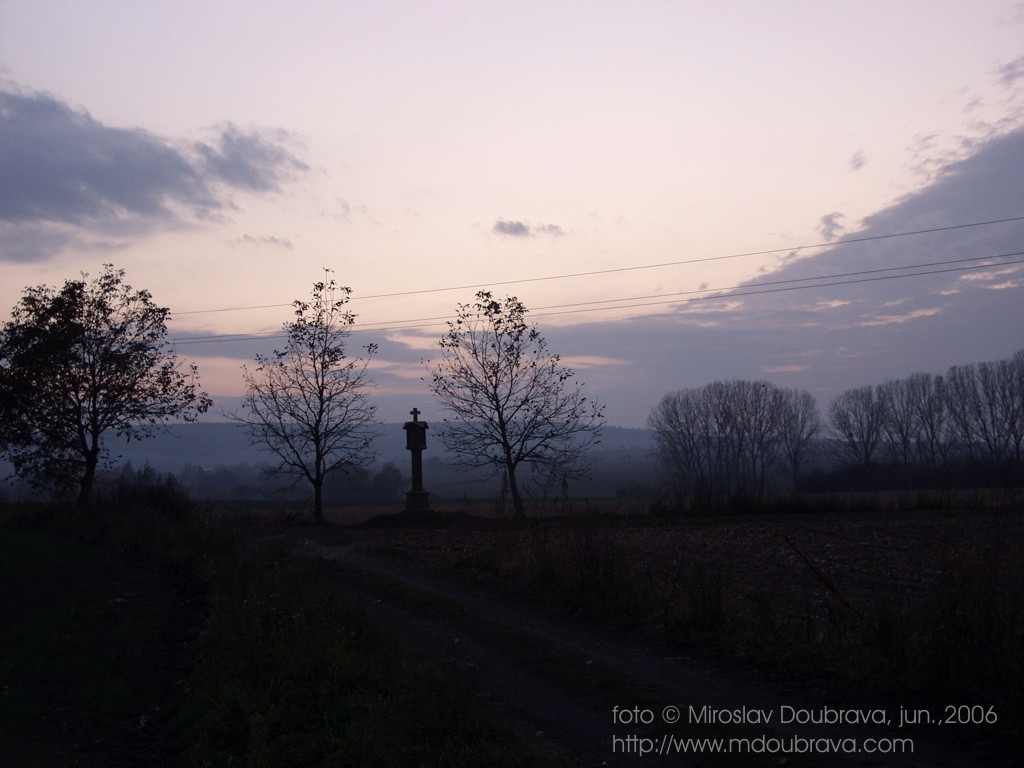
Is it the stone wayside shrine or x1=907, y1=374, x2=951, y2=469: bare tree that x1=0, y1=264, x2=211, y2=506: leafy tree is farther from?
x1=907, y1=374, x2=951, y2=469: bare tree

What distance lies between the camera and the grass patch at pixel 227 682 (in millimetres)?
5828

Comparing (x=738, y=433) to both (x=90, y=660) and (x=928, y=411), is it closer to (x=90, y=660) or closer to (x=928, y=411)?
(x=928, y=411)

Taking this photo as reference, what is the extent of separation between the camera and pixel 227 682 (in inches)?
308

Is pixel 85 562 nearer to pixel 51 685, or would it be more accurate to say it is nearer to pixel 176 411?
pixel 51 685

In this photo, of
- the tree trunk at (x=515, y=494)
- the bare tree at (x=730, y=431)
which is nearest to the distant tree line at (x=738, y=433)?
the bare tree at (x=730, y=431)

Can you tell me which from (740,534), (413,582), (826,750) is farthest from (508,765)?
(740,534)

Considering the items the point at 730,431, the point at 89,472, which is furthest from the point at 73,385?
the point at 730,431

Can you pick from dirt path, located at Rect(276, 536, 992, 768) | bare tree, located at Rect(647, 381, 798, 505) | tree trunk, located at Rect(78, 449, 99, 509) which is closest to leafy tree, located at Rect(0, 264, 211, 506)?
tree trunk, located at Rect(78, 449, 99, 509)

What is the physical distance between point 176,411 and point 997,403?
160ft

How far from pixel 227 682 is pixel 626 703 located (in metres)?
3.95

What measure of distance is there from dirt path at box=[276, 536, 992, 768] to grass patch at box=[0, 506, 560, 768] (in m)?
0.74

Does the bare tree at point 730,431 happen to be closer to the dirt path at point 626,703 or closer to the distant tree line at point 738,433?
the distant tree line at point 738,433

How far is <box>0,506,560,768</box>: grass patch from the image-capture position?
229 inches

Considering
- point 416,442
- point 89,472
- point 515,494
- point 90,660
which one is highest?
point 416,442
